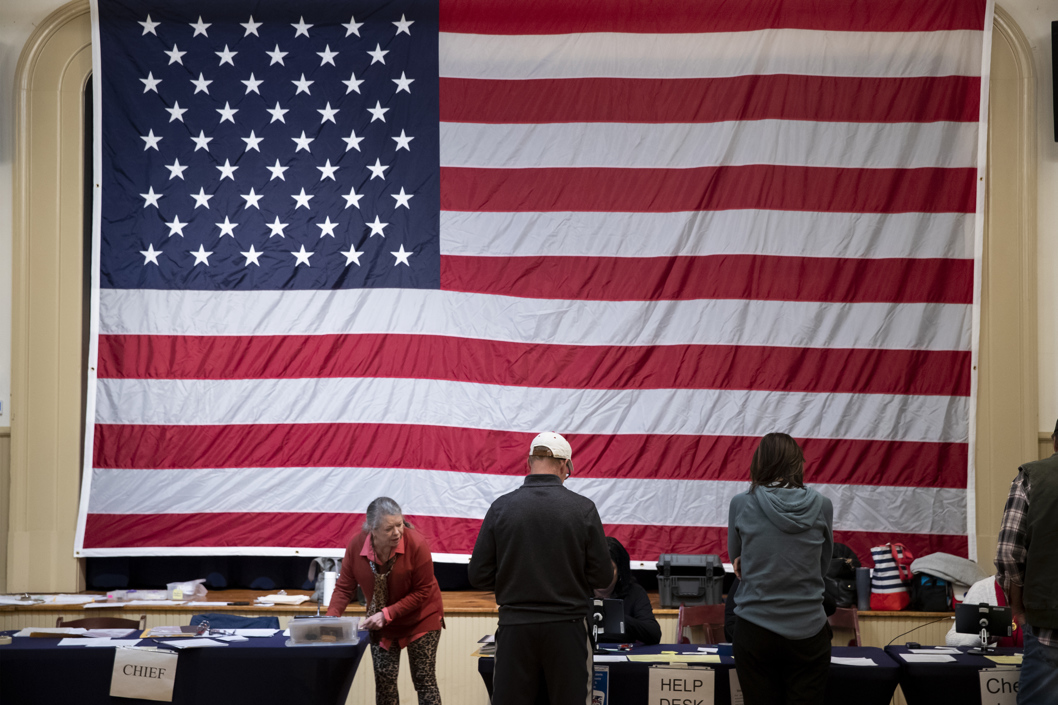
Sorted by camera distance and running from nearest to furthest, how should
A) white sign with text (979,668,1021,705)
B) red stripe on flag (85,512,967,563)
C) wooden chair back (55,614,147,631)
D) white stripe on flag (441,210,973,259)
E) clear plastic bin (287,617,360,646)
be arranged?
white sign with text (979,668,1021,705)
clear plastic bin (287,617,360,646)
wooden chair back (55,614,147,631)
red stripe on flag (85,512,967,563)
white stripe on flag (441,210,973,259)

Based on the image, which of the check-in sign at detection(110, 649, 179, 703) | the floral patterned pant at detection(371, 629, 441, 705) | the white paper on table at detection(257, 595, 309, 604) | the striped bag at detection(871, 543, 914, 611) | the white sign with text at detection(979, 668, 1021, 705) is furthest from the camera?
the white paper on table at detection(257, 595, 309, 604)

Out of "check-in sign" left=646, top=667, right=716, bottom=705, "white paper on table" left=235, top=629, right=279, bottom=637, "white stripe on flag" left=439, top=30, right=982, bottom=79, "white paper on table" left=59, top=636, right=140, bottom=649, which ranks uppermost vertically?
"white stripe on flag" left=439, top=30, right=982, bottom=79

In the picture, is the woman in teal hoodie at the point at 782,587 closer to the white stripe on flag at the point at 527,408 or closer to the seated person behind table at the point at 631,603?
the seated person behind table at the point at 631,603

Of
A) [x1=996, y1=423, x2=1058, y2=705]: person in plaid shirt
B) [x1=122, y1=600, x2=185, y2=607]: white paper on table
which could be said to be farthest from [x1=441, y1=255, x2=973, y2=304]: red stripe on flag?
[x1=996, y1=423, x2=1058, y2=705]: person in plaid shirt

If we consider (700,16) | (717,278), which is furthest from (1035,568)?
(700,16)

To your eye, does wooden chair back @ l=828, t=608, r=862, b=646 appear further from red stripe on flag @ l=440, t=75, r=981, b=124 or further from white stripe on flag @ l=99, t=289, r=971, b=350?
red stripe on flag @ l=440, t=75, r=981, b=124

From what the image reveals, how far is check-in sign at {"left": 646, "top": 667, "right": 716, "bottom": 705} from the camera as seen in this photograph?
3.52 m

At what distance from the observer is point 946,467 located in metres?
5.64

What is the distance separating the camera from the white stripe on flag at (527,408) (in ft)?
18.6

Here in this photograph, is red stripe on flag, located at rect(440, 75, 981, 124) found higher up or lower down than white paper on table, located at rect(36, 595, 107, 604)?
higher up

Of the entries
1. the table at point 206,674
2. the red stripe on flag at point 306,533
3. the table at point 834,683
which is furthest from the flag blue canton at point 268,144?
the table at point 834,683

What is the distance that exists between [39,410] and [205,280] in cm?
131

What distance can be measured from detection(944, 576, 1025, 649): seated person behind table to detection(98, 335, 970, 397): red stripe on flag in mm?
1545

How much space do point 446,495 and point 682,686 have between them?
247cm
